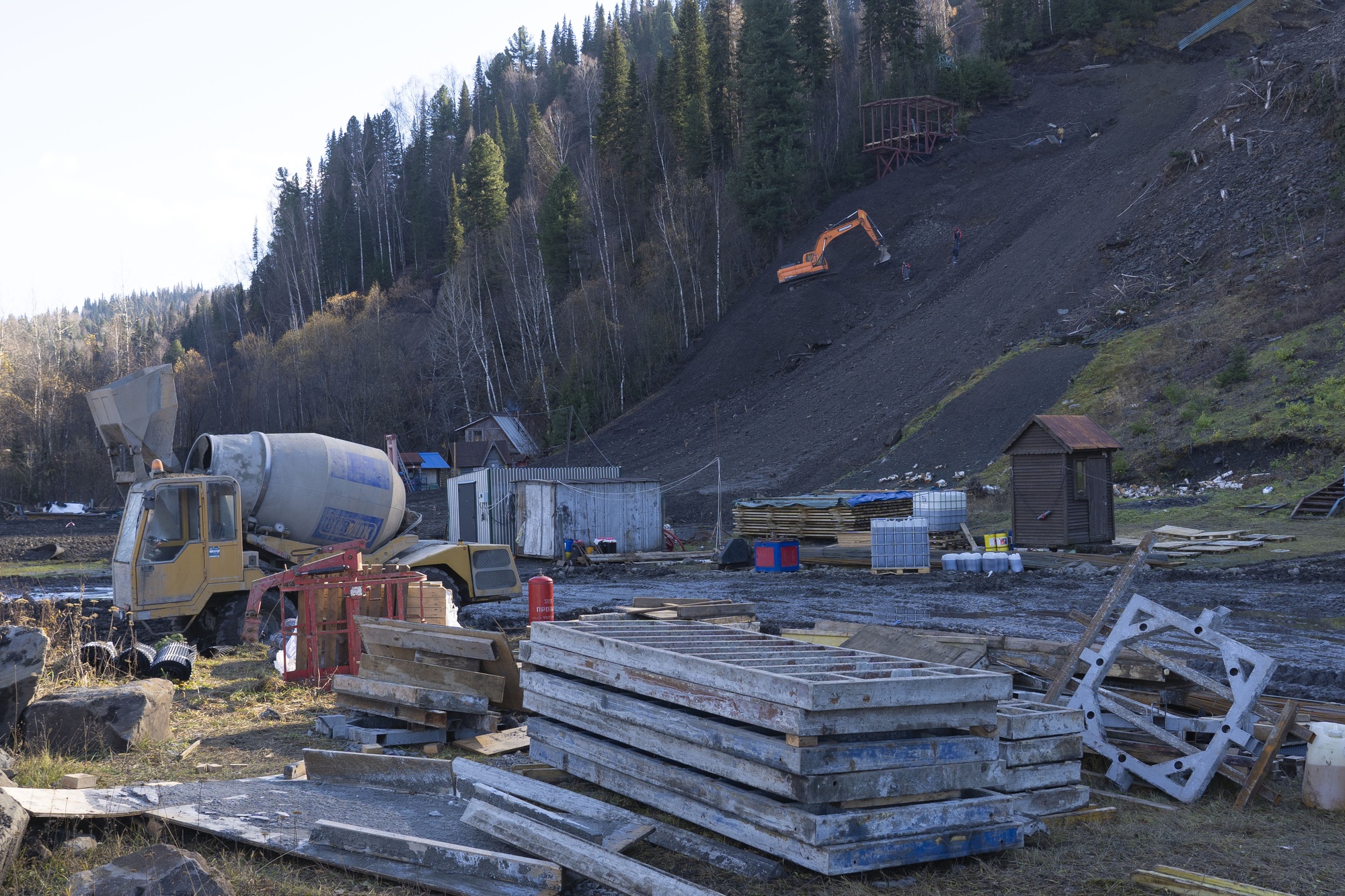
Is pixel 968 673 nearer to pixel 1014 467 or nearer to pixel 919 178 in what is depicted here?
pixel 1014 467

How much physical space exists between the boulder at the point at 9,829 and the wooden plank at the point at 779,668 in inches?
121

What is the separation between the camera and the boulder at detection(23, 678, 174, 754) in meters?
7.55

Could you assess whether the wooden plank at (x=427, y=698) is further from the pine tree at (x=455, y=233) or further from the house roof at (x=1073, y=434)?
the pine tree at (x=455, y=233)

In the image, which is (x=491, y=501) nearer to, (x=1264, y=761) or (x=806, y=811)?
(x=1264, y=761)

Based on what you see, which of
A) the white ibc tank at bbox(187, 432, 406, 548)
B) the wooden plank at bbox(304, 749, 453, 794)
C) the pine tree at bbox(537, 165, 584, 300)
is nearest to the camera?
the wooden plank at bbox(304, 749, 453, 794)

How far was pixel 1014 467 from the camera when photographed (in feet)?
76.6

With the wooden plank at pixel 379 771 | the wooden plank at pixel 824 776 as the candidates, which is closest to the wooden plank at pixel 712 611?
the wooden plank at pixel 379 771

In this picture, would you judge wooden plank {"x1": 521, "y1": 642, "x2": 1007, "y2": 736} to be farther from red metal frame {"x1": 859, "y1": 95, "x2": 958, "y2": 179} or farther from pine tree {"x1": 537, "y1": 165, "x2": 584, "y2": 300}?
pine tree {"x1": 537, "y1": 165, "x2": 584, "y2": 300}

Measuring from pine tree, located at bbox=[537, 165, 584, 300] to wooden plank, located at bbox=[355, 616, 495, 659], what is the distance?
57.8 metres

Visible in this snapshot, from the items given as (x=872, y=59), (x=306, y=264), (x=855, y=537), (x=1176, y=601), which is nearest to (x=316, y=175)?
(x=306, y=264)

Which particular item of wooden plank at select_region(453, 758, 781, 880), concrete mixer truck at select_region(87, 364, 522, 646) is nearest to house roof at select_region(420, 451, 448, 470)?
concrete mixer truck at select_region(87, 364, 522, 646)

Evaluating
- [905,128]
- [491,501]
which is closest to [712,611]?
[491,501]

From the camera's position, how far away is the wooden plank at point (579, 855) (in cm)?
463

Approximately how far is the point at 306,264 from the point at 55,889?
92763 mm
